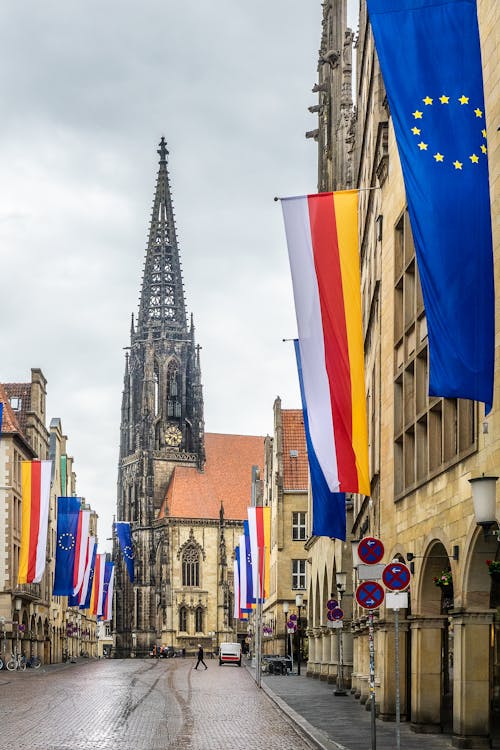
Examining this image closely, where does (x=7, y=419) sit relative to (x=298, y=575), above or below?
above

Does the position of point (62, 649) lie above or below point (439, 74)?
below

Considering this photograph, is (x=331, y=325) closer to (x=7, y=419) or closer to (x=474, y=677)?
(x=474, y=677)

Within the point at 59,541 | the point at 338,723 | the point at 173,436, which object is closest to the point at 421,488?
the point at 338,723

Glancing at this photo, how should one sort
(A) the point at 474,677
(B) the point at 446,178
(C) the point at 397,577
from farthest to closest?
(A) the point at 474,677, (C) the point at 397,577, (B) the point at 446,178

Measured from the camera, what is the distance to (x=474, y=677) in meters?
17.7

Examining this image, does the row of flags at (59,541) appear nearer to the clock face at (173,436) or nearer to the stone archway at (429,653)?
the stone archway at (429,653)

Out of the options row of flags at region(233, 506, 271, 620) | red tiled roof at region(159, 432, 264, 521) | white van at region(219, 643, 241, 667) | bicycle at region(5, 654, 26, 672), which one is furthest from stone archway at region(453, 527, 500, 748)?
red tiled roof at region(159, 432, 264, 521)

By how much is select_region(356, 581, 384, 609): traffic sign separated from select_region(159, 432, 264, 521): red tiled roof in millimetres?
111895

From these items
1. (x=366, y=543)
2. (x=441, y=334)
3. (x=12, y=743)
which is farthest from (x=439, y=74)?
(x=12, y=743)

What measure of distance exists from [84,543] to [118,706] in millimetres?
33861

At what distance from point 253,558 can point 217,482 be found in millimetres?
80780

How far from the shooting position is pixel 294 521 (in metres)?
72.8

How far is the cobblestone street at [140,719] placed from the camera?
66.5 feet

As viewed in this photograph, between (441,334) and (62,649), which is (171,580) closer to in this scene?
(62,649)
